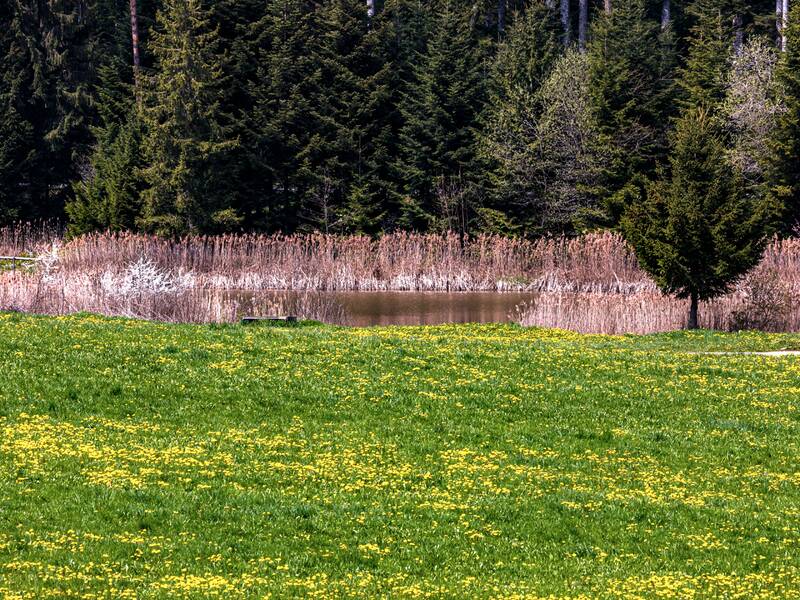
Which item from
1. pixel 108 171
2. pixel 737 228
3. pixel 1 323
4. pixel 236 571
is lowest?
pixel 236 571

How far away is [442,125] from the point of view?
233 ft

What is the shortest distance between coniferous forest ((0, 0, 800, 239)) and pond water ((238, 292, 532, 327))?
1789 centimetres

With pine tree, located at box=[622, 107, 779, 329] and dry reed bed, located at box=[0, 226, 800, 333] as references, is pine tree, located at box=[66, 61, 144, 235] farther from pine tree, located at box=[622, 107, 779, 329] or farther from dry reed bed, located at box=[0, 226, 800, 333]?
pine tree, located at box=[622, 107, 779, 329]

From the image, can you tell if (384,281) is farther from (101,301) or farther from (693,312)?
(693,312)

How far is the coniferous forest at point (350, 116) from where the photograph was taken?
212 ft

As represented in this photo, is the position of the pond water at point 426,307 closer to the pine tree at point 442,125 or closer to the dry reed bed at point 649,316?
the dry reed bed at point 649,316

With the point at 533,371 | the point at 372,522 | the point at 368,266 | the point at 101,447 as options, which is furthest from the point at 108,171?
the point at 372,522

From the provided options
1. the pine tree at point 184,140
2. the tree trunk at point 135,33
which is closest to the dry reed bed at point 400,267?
the pine tree at point 184,140

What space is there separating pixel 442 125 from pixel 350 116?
5.82 meters

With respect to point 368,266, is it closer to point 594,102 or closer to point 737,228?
point 737,228

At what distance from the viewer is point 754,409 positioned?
72.3 feet

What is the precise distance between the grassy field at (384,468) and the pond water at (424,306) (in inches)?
591

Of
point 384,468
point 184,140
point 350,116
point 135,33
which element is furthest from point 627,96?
point 384,468

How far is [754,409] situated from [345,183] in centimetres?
5224
